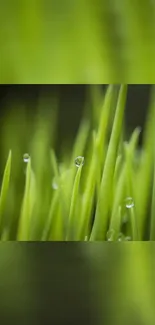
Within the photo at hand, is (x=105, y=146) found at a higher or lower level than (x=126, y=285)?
higher

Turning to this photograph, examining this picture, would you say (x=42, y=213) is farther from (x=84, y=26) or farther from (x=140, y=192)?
(x=84, y=26)

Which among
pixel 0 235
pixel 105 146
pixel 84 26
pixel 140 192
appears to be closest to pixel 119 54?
pixel 84 26

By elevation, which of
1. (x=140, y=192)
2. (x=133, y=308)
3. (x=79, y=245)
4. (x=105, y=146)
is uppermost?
(x=105, y=146)

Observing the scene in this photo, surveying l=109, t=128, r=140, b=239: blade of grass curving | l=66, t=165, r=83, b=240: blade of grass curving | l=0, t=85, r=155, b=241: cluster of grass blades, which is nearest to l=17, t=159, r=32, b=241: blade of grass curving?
l=0, t=85, r=155, b=241: cluster of grass blades

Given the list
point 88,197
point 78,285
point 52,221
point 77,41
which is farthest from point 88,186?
point 77,41

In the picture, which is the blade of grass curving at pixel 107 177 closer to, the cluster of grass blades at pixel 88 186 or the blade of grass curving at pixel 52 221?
the cluster of grass blades at pixel 88 186

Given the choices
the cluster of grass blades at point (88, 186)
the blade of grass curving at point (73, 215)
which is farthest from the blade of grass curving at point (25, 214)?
the blade of grass curving at point (73, 215)
